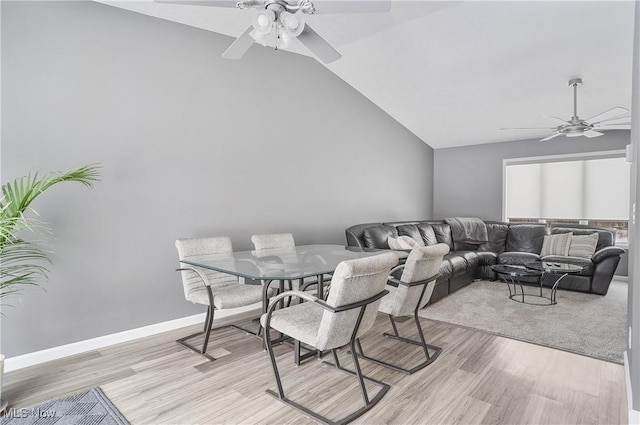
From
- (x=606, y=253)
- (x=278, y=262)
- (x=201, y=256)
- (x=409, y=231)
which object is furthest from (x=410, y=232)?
(x=201, y=256)

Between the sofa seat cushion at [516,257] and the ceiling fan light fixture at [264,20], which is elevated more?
the ceiling fan light fixture at [264,20]

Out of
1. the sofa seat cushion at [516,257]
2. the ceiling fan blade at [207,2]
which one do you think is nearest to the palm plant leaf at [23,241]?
the ceiling fan blade at [207,2]

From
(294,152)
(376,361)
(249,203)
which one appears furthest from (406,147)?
(376,361)

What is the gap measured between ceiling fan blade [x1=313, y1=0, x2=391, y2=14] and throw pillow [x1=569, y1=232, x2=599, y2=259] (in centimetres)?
488

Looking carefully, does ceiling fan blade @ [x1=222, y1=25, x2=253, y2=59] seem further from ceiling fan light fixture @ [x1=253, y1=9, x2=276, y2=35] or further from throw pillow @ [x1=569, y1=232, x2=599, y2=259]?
throw pillow @ [x1=569, y1=232, x2=599, y2=259]

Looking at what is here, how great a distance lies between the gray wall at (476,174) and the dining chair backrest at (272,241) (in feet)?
15.4

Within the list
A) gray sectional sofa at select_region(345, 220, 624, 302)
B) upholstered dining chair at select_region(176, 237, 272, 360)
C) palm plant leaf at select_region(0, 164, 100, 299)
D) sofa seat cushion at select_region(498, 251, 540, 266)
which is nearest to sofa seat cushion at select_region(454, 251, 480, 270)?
gray sectional sofa at select_region(345, 220, 624, 302)

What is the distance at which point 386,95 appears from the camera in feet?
18.1

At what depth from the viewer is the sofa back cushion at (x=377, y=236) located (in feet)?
14.9

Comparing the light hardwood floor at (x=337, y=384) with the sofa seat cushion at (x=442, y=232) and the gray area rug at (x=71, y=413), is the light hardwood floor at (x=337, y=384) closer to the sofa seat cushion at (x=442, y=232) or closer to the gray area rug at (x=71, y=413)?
the gray area rug at (x=71, y=413)

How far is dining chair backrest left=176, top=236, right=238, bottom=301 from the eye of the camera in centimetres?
294

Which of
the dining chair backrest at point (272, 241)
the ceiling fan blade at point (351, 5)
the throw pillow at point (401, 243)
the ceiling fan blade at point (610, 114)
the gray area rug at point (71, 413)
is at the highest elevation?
the ceiling fan blade at point (351, 5)

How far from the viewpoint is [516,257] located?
5.36 meters

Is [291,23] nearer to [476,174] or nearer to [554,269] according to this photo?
[554,269]
